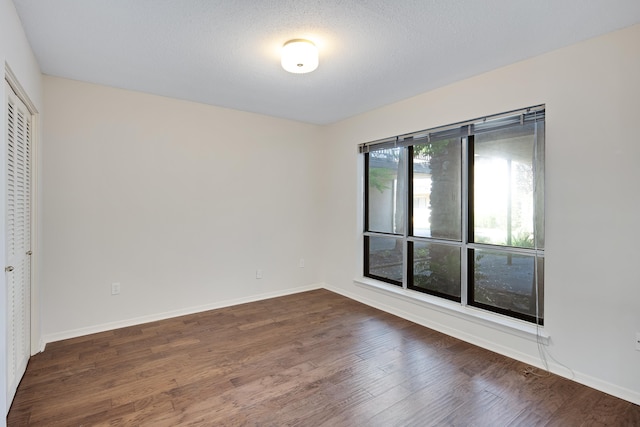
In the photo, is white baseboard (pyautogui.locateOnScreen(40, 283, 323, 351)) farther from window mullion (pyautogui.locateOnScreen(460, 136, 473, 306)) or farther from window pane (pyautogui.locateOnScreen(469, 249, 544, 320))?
window pane (pyautogui.locateOnScreen(469, 249, 544, 320))

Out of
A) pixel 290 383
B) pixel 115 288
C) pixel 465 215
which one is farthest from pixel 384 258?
pixel 115 288

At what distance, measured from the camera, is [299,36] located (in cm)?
219

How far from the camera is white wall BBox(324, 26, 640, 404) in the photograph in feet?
6.79

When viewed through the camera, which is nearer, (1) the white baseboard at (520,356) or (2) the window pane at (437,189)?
(1) the white baseboard at (520,356)

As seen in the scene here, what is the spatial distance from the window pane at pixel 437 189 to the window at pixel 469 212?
0.03 feet

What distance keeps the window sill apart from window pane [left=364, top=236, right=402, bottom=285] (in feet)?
0.43

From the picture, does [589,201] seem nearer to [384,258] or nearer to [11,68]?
[384,258]

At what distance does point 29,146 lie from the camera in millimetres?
2562

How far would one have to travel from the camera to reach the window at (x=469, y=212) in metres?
2.65

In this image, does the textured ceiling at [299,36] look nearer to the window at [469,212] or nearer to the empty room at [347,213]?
the empty room at [347,213]

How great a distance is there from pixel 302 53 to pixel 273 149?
2.15 m

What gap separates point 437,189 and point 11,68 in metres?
3.53

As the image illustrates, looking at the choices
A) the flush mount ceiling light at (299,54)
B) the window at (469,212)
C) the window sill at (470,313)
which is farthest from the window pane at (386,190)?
the flush mount ceiling light at (299,54)

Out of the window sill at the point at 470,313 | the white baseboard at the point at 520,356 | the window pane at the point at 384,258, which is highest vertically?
the window pane at the point at 384,258
